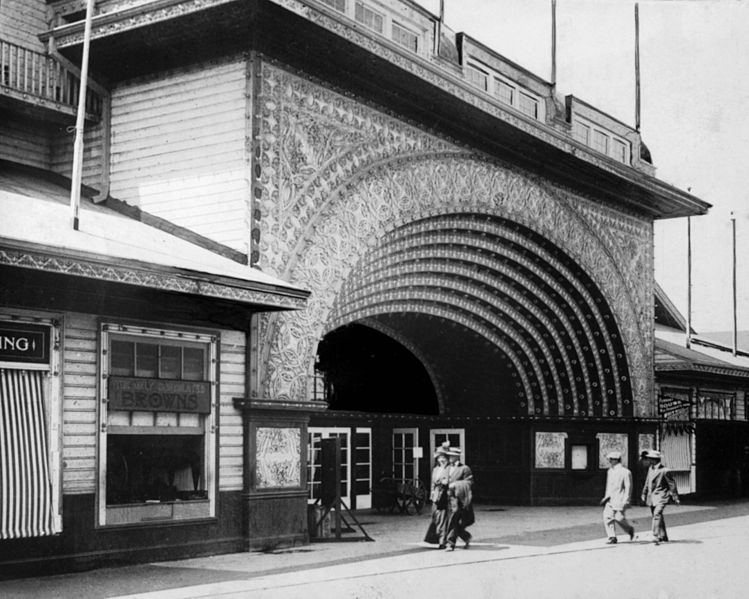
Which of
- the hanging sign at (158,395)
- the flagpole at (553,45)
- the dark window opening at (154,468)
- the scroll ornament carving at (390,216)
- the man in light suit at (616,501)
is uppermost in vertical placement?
the flagpole at (553,45)

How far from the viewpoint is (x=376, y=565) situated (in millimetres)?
13320

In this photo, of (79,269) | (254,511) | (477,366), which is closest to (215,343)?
(254,511)

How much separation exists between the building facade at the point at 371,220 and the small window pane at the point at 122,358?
0.19 feet

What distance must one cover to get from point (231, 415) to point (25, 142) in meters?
5.86

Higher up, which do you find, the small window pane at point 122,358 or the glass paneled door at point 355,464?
the small window pane at point 122,358

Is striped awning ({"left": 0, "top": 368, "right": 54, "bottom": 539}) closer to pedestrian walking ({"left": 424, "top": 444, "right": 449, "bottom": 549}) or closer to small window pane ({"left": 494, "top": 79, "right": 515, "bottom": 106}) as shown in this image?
pedestrian walking ({"left": 424, "top": 444, "right": 449, "bottom": 549})

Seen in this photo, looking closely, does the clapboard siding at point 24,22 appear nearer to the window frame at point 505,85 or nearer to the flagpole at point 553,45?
the window frame at point 505,85

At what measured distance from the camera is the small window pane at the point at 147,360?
45.8 ft

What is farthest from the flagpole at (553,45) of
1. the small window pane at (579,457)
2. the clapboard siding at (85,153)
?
the clapboard siding at (85,153)

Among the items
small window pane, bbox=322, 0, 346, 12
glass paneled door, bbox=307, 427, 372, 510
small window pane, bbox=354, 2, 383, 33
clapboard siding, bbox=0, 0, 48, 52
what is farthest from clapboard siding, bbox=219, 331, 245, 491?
glass paneled door, bbox=307, 427, 372, 510

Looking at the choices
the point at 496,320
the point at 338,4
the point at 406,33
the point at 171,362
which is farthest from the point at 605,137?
the point at 171,362

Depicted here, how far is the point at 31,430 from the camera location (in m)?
12.5

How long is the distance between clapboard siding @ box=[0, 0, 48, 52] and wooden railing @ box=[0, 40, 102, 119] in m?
0.20

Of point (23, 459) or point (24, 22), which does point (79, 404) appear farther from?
point (24, 22)
